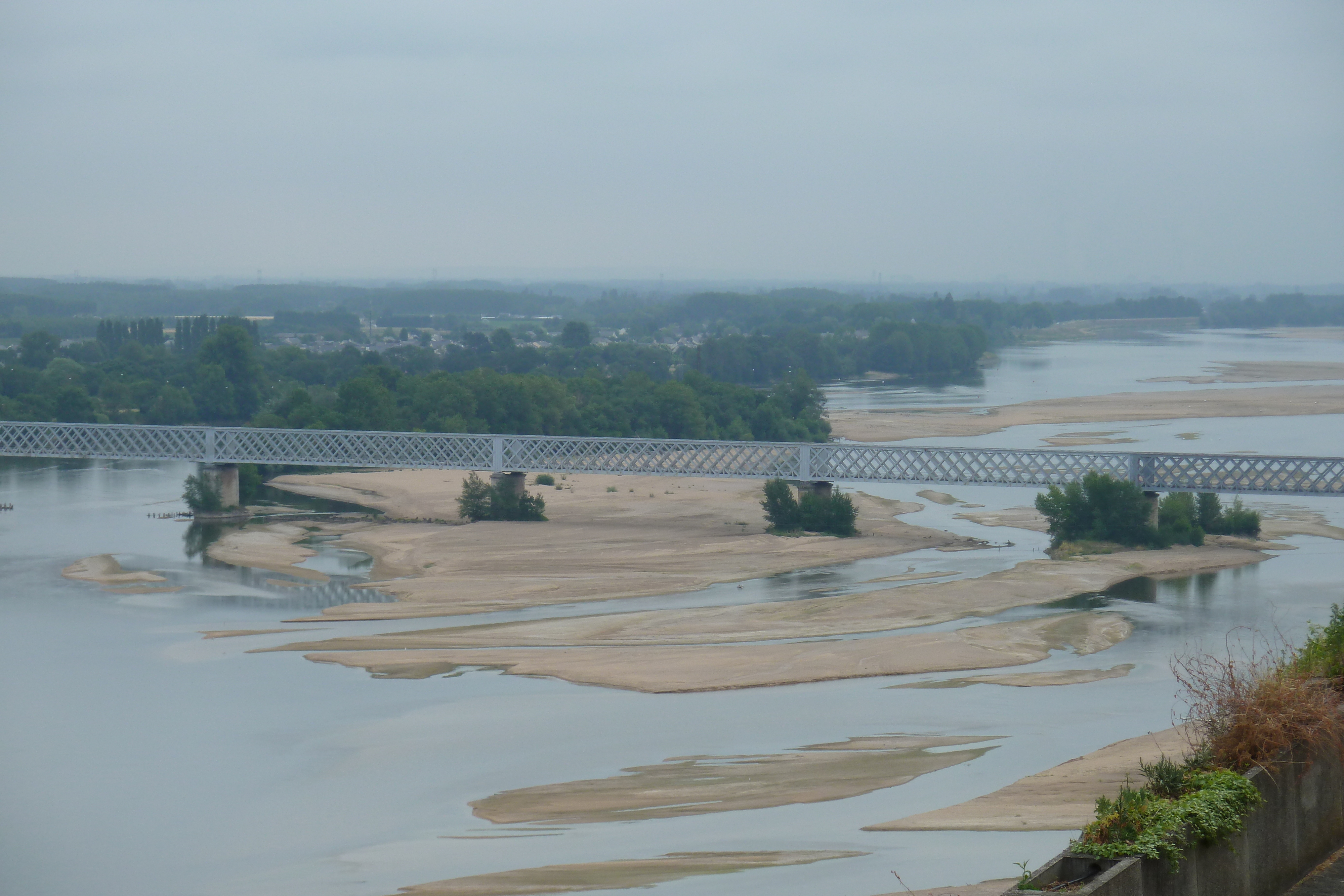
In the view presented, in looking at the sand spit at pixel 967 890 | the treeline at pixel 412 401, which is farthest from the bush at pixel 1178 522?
the sand spit at pixel 967 890

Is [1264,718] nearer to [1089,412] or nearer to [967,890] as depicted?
[967,890]

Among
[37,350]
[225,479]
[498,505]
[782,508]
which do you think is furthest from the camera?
[37,350]

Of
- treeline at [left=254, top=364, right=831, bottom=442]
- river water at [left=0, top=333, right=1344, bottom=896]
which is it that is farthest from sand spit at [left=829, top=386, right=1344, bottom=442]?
river water at [left=0, top=333, right=1344, bottom=896]

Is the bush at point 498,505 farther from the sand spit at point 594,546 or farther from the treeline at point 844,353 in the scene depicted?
the treeline at point 844,353

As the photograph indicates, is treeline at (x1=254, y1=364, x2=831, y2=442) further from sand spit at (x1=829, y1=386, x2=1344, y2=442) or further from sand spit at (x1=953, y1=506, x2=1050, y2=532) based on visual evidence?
sand spit at (x1=953, y1=506, x2=1050, y2=532)

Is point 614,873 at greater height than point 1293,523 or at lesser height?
lesser

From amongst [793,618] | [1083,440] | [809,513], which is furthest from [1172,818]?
[1083,440]
